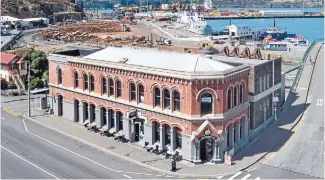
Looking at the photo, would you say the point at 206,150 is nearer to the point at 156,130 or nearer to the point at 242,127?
the point at 156,130

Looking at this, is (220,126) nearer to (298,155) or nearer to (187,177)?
(187,177)

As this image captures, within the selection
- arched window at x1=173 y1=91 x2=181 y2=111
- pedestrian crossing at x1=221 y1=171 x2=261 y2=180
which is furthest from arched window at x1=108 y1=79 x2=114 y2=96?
pedestrian crossing at x1=221 y1=171 x2=261 y2=180

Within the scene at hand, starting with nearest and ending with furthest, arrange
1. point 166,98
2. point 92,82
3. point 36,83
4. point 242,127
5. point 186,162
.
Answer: point 186,162 → point 166,98 → point 242,127 → point 92,82 → point 36,83

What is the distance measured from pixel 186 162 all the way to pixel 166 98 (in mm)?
6139

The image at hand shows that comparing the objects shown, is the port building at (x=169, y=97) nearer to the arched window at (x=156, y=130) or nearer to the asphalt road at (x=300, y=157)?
the arched window at (x=156, y=130)

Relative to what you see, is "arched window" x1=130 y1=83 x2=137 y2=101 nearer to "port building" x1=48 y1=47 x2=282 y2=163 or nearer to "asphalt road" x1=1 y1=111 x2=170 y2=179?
"port building" x1=48 y1=47 x2=282 y2=163

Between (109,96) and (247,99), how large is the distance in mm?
14168

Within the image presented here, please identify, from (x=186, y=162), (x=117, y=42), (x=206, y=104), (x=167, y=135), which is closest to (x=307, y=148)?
(x=206, y=104)

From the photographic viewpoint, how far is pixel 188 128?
39.1m

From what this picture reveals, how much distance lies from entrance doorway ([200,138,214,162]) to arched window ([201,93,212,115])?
2590 millimetres

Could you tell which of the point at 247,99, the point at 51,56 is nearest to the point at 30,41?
the point at 51,56

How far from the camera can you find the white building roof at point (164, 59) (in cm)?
Result: 4091

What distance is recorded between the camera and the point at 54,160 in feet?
131

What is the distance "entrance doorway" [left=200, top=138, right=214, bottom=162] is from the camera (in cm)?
3956
